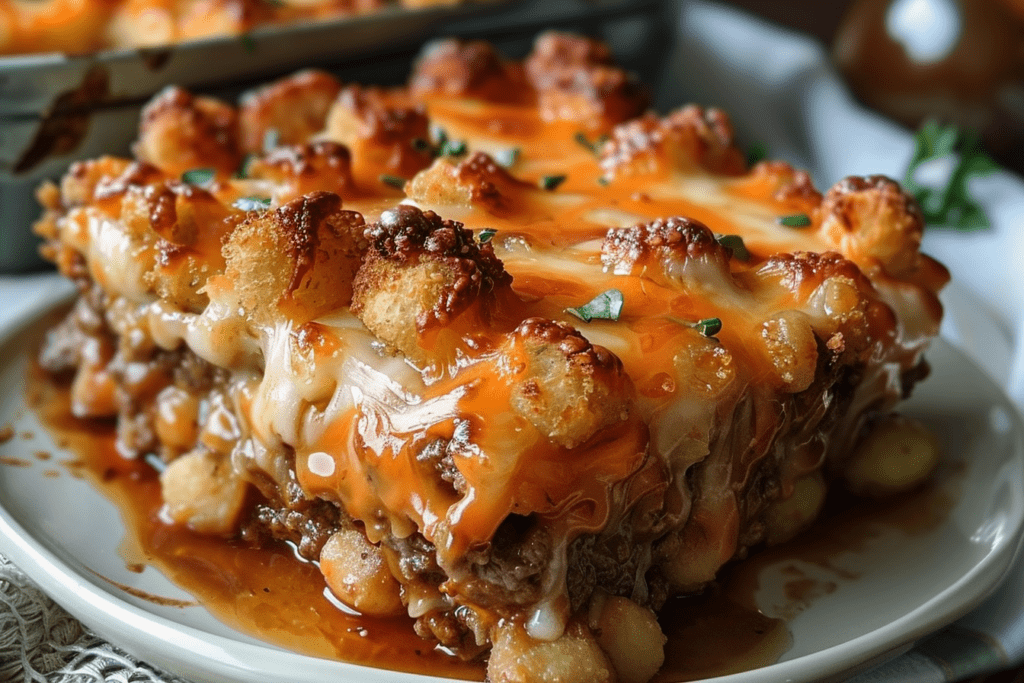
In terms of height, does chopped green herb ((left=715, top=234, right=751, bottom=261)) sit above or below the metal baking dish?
above

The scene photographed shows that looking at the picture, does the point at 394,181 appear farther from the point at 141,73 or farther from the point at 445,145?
the point at 141,73

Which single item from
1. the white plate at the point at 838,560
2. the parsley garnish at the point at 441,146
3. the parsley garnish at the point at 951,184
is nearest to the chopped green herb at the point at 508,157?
the parsley garnish at the point at 441,146

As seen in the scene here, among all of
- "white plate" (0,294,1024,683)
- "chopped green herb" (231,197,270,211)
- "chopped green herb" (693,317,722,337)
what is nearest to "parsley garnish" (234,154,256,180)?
"chopped green herb" (231,197,270,211)

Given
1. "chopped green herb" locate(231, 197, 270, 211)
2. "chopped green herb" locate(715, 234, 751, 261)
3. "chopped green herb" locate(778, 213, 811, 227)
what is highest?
"chopped green herb" locate(715, 234, 751, 261)

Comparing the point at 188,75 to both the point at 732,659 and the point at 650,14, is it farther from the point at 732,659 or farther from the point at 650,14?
the point at 732,659

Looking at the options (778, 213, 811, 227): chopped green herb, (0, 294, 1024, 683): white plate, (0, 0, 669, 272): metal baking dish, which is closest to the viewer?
(0, 294, 1024, 683): white plate

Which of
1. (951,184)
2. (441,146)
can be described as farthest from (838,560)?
(951,184)

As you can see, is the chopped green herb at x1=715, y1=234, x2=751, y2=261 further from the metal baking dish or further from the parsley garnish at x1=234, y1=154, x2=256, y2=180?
the metal baking dish
